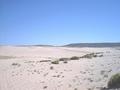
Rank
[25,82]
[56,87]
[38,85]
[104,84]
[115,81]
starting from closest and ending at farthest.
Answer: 1. [115,81]
2. [104,84]
3. [56,87]
4. [38,85]
5. [25,82]

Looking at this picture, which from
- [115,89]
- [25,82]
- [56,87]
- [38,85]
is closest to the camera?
[115,89]

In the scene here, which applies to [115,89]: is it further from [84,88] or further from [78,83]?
[78,83]

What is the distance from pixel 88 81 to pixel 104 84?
161 cm

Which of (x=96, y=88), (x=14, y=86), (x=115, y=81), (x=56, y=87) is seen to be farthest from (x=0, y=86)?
(x=115, y=81)

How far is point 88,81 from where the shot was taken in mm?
12602

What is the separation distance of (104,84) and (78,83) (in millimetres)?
1858

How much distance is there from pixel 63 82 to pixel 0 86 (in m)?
4.19

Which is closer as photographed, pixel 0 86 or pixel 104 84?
pixel 104 84

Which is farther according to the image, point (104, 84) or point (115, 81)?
point (104, 84)

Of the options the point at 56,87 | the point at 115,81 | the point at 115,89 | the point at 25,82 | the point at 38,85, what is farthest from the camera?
the point at 25,82

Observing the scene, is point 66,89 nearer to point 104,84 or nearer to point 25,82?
point 104,84

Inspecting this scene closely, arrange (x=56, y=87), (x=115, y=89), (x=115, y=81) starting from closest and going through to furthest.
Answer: (x=115, y=89)
(x=115, y=81)
(x=56, y=87)

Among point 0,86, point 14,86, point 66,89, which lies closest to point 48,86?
point 66,89

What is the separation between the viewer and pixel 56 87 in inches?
483
